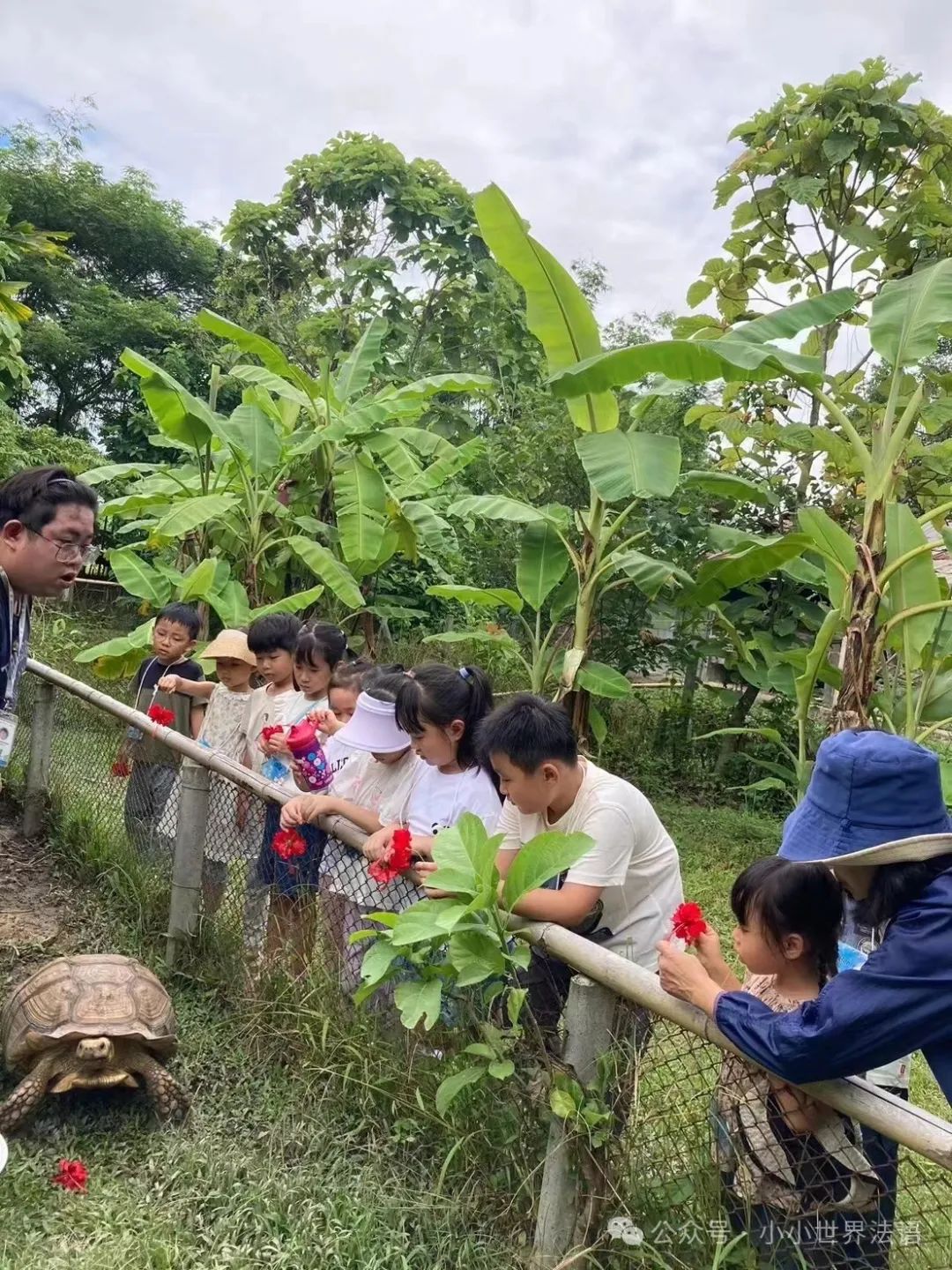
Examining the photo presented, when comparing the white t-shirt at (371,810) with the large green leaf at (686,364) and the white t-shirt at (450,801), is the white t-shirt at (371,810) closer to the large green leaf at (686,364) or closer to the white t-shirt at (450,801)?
the white t-shirt at (450,801)

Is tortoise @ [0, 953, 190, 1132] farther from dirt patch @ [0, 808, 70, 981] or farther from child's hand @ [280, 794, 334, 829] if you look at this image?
dirt patch @ [0, 808, 70, 981]

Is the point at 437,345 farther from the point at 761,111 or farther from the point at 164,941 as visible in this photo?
the point at 164,941

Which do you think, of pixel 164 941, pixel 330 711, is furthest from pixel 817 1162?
pixel 164 941

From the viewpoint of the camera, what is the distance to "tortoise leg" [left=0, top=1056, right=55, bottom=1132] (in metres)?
2.62

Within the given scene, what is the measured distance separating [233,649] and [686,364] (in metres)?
2.39

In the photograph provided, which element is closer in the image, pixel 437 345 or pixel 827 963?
pixel 827 963

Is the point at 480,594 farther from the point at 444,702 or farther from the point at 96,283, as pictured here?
the point at 96,283

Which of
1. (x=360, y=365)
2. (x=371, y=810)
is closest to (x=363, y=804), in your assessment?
(x=371, y=810)

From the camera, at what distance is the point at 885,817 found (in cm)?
153

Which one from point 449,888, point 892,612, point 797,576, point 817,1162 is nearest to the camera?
point 817,1162

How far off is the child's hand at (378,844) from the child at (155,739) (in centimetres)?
158

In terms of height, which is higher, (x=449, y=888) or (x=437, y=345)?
(x=437, y=345)

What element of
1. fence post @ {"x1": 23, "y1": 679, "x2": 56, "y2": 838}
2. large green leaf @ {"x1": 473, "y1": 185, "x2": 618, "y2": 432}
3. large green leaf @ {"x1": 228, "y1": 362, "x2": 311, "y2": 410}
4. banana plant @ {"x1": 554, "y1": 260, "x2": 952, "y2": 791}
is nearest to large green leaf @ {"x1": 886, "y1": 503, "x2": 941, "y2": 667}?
banana plant @ {"x1": 554, "y1": 260, "x2": 952, "y2": 791}

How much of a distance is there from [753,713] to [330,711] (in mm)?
6755
